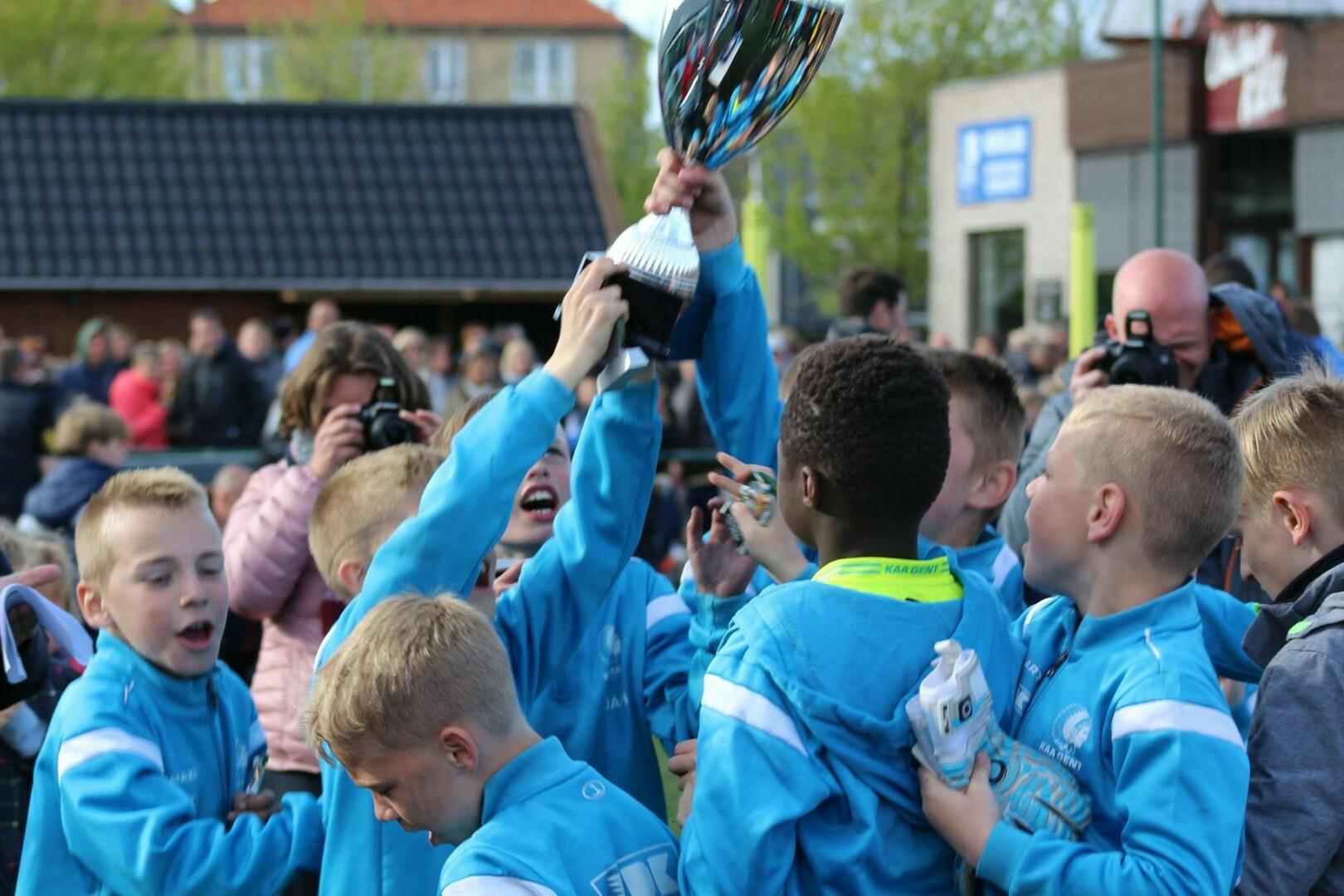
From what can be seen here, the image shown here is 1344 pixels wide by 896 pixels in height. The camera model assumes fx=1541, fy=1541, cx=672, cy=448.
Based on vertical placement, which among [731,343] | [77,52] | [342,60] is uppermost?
[342,60]

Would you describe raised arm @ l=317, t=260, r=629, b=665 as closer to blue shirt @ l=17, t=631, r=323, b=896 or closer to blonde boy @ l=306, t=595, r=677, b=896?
blonde boy @ l=306, t=595, r=677, b=896

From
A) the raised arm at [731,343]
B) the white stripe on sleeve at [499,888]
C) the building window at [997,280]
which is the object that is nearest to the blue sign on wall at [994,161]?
the building window at [997,280]

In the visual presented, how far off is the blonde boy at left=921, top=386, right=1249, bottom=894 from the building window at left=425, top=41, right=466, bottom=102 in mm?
64740

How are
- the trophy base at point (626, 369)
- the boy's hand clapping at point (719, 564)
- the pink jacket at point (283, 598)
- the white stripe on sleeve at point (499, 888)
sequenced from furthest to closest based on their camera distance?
the pink jacket at point (283, 598) → the boy's hand clapping at point (719, 564) → the trophy base at point (626, 369) → the white stripe on sleeve at point (499, 888)

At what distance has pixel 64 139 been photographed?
17.7 meters

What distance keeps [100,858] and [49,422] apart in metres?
8.21

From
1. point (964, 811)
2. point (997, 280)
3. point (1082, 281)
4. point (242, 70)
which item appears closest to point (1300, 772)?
point (964, 811)

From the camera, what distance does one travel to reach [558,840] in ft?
7.20

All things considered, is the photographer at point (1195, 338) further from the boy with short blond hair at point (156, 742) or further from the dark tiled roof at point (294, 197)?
the dark tiled roof at point (294, 197)

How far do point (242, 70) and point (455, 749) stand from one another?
58204mm

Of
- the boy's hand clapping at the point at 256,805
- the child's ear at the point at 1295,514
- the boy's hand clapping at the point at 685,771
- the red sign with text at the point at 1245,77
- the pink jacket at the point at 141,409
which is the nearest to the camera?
the boy's hand clapping at the point at 685,771

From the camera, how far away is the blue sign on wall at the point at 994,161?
80.8ft

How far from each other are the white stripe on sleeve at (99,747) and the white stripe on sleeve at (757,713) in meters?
1.29

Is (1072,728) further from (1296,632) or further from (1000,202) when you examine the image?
(1000,202)
